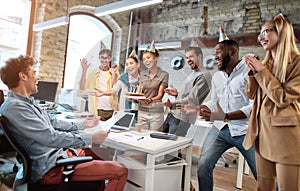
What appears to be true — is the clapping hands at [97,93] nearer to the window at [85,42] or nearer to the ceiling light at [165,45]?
the window at [85,42]

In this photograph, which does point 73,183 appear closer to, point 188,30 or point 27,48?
point 188,30

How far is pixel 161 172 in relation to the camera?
1136 mm

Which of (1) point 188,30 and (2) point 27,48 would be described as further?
(2) point 27,48

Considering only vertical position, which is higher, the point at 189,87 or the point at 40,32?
the point at 40,32

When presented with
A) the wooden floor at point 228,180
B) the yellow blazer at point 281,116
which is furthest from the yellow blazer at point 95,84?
the wooden floor at point 228,180

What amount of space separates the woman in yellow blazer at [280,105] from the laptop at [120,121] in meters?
0.62

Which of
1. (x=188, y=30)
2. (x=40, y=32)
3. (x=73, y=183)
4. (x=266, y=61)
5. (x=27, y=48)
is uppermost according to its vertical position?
(x=40, y=32)

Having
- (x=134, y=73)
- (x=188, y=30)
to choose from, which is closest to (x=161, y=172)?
(x=134, y=73)

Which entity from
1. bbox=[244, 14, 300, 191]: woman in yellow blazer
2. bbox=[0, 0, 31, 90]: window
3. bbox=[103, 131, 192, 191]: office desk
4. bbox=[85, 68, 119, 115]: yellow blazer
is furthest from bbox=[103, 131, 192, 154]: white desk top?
bbox=[0, 0, 31, 90]: window

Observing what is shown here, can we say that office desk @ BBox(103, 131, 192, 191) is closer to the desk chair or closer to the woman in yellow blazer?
the desk chair

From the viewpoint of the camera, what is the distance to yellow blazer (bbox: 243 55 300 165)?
927 mm

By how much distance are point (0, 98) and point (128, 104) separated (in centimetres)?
234

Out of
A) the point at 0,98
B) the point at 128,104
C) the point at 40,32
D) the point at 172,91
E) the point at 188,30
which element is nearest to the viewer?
the point at 172,91

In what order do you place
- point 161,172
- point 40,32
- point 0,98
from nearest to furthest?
point 161,172
point 0,98
point 40,32
